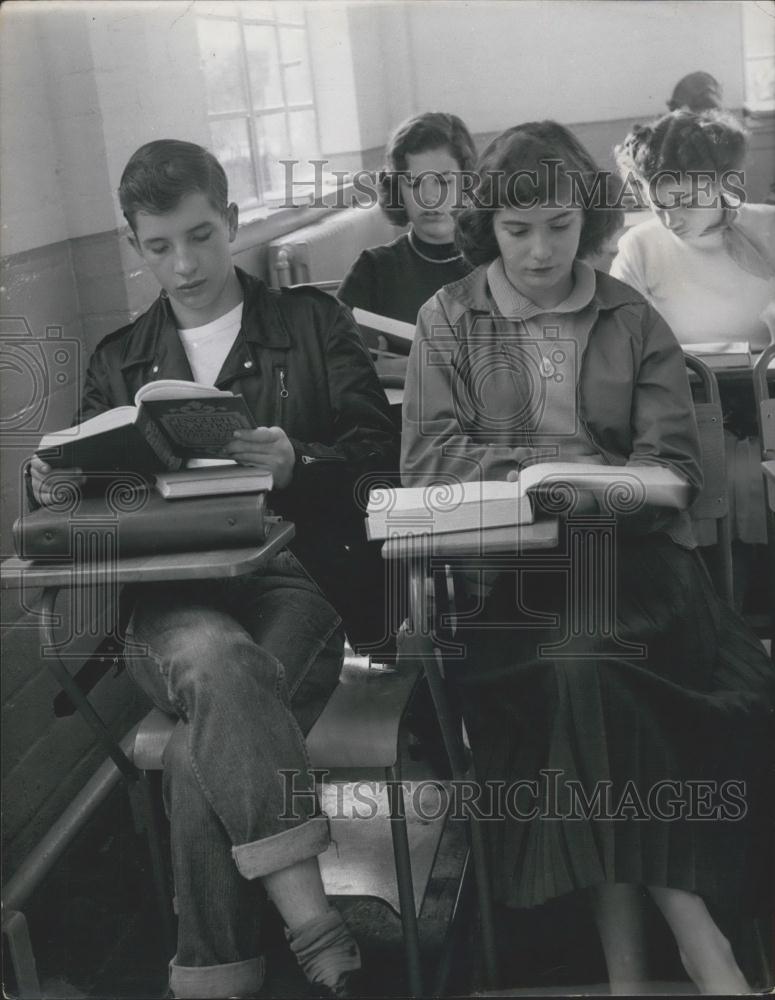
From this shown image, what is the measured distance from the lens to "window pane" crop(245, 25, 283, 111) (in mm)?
2982

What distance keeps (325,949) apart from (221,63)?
2.44 metres

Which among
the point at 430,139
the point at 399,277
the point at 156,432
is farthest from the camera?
the point at 399,277

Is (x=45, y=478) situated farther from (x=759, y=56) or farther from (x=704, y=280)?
(x=759, y=56)

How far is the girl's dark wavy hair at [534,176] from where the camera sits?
1940 millimetres

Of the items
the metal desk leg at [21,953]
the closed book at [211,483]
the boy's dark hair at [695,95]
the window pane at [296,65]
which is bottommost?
the metal desk leg at [21,953]

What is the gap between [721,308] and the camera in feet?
8.25

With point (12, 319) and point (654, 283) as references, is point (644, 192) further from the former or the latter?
point (12, 319)

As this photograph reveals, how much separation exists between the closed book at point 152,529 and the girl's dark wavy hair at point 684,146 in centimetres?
126

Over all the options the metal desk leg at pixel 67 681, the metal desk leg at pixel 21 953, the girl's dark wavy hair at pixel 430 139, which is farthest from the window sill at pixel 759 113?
the metal desk leg at pixel 21 953

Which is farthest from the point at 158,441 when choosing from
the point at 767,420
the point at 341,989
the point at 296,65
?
the point at 296,65

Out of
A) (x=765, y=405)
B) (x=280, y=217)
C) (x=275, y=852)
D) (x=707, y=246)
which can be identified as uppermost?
(x=280, y=217)

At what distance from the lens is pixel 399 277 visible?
2.94 m

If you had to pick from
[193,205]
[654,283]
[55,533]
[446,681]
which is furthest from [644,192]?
[55,533]

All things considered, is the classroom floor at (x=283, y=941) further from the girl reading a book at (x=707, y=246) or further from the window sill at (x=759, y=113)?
the window sill at (x=759, y=113)
